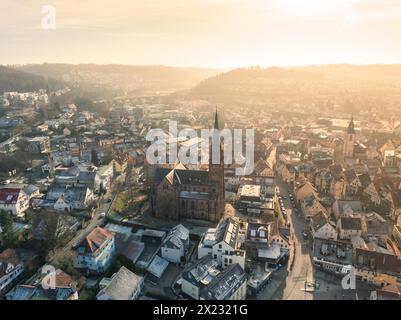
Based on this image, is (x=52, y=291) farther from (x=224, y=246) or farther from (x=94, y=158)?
(x=94, y=158)

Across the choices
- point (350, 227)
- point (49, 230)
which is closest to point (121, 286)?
point (49, 230)

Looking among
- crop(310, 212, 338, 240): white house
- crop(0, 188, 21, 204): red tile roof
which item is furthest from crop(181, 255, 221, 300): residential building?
crop(0, 188, 21, 204): red tile roof

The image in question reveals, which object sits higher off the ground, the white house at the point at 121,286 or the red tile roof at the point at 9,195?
the red tile roof at the point at 9,195

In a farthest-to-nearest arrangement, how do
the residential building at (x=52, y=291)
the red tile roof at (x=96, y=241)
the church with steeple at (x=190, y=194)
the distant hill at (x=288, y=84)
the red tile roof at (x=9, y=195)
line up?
the distant hill at (x=288, y=84), the red tile roof at (x=9, y=195), the church with steeple at (x=190, y=194), the red tile roof at (x=96, y=241), the residential building at (x=52, y=291)

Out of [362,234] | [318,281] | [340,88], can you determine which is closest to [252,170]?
[362,234]

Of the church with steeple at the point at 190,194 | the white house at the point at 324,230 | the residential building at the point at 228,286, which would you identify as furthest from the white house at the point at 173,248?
the white house at the point at 324,230

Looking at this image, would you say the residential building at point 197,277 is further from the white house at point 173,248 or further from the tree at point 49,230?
the tree at point 49,230
